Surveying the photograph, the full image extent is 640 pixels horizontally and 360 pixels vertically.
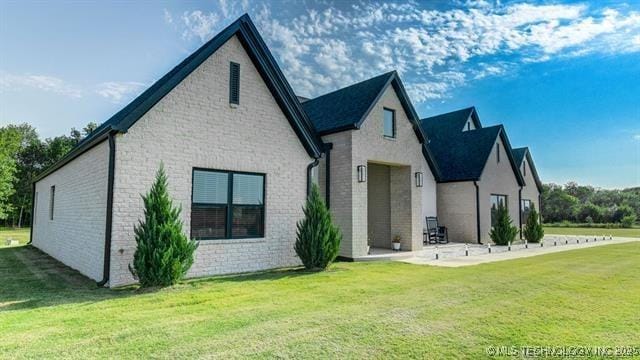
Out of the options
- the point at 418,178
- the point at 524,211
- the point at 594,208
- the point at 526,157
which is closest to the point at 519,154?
the point at 526,157

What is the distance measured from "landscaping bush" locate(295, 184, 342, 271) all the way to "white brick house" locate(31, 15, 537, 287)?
72 centimetres

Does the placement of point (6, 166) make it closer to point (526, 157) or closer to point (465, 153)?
point (465, 153)

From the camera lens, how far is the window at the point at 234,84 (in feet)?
32.8

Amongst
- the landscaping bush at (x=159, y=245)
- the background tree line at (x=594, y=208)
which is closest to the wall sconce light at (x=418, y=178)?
the landscaping bush at (x=159, y=245)

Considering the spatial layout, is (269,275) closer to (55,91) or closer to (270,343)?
(270,343)

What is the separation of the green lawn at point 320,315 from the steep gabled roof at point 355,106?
5.77 metres

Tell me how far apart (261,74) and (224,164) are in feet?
9.45

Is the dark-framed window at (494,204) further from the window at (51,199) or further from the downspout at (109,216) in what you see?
→ the window at (51,199)

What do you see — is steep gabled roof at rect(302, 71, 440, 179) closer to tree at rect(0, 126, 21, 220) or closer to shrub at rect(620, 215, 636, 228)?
tree at rect(0, 126, 21, 220)

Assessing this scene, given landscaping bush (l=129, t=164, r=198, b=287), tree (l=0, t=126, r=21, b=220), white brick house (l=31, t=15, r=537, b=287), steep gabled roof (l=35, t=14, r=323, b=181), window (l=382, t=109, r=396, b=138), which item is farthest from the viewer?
tree (l=0, t=126, r=21, b=220)

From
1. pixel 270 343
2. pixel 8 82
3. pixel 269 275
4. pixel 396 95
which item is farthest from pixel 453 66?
pixel 8 82

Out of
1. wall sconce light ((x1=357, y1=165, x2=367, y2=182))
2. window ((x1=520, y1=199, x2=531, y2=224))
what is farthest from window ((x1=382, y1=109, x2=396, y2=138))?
window ((x1=520, y1=199, x2=531, y2=224))

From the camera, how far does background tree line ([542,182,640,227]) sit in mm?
40775

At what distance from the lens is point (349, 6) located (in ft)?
47.3
